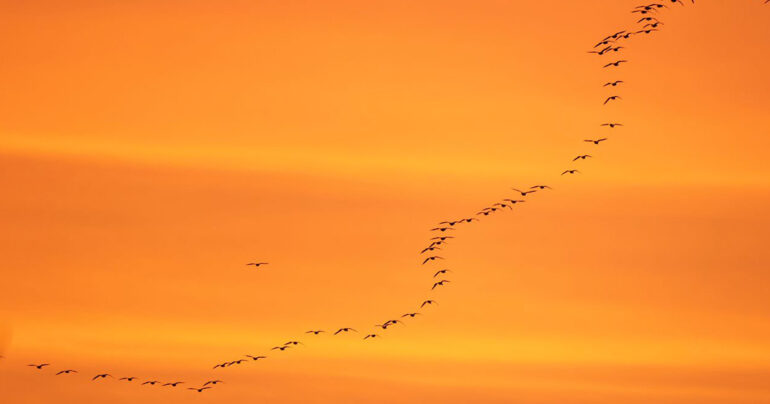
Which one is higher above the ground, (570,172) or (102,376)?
(570,172)

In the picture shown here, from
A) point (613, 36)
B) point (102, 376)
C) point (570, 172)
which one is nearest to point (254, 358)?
point (102, 376)

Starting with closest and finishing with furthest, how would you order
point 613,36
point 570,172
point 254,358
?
point 613,36 → point 570,172 → point 254,358

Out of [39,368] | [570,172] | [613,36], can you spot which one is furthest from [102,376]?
[613,36]

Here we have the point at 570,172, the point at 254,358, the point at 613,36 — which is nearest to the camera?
the point at 613,36

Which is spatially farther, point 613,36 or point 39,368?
point 39,368

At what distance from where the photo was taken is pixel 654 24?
73562mm

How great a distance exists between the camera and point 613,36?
232 ft

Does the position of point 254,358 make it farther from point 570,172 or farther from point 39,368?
point 570,172

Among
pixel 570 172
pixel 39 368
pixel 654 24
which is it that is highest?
pixel 654 24

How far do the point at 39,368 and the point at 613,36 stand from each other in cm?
3342

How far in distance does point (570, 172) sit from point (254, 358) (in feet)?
63.1

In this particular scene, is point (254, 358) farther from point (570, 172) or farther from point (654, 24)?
point (654, 24)

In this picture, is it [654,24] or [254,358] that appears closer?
[654,24]

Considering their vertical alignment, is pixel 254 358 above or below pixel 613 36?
below
